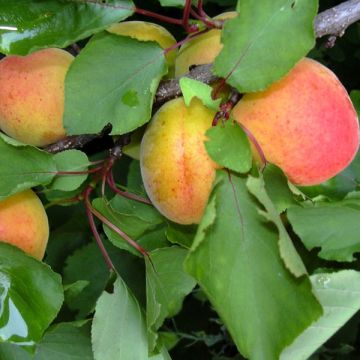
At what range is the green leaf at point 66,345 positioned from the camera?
111cm

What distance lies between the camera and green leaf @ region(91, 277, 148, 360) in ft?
3.18

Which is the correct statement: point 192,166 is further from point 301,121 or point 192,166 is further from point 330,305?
point 330,305

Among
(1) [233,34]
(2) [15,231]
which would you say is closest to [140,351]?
(2) [15,231]

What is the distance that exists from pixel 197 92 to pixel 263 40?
0.35ft

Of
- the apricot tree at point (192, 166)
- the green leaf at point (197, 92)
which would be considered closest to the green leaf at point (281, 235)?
the apricot tree at point (192, 166)

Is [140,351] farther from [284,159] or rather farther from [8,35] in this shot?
[8,35]

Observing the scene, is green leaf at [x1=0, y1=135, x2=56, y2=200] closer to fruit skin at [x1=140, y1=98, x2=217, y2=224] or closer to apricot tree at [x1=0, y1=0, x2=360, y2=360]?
apricot tree at [x1=0, y1=0, x2=360, y2=360]

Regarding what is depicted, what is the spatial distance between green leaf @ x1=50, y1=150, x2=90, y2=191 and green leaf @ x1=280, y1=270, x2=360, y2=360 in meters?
0.39

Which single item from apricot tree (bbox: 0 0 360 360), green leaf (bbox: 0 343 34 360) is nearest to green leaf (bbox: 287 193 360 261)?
apricot tree (bbox: 0 0 360 360)

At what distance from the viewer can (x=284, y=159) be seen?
831 mm

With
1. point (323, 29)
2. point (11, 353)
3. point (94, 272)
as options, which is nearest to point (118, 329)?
point (11, 353)

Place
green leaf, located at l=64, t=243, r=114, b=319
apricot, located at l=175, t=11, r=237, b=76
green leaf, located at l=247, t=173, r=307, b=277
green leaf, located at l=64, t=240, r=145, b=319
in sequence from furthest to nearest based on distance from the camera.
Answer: green leaf, located at l=64, t=243, r=114, b=319 < green leaf, located at l=64, t=240, r=145, b=319 < apricot, located at l=175, t=11, r=237, b=76 < green leaf, located at l=247, t=173, r=307, b=277

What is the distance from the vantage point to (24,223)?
992 millimetres

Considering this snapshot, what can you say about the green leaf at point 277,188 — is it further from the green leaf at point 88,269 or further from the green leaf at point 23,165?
the green leaf at point 88,269
